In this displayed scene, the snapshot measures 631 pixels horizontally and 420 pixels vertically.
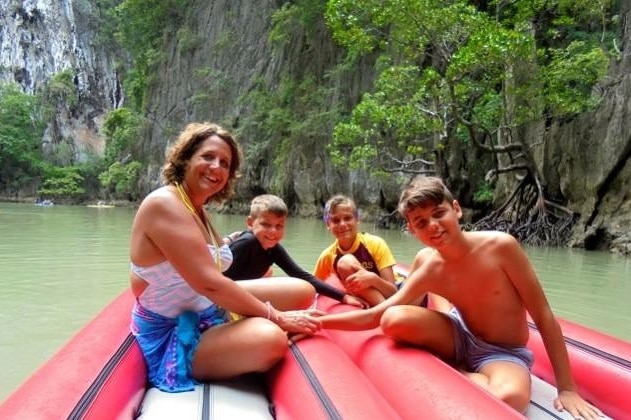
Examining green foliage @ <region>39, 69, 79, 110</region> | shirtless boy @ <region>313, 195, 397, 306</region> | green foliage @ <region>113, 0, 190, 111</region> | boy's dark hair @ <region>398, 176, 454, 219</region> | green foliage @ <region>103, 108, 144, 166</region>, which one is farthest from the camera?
green foliage @ <region>39, 69, 79, 110</region>

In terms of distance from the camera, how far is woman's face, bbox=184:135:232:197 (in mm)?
2025

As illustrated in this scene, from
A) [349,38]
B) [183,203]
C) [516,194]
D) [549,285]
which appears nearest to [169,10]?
[349,38]

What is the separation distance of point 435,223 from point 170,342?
1063 mm

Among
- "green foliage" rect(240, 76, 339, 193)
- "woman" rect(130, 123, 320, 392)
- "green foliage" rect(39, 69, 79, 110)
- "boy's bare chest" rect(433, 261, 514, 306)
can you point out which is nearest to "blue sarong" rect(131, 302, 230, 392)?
"woman" rect(130, 123, 320, 392)

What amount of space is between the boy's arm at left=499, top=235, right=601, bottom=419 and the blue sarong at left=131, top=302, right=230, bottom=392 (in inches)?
45.2

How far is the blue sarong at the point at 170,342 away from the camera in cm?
190

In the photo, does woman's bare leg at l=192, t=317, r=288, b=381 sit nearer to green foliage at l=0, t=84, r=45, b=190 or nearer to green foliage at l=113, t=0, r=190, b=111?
green foliage at l=113, t=0, r=190, b=111

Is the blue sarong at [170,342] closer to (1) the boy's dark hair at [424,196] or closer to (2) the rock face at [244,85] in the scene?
(1) the boy's dark hair at [424,196]

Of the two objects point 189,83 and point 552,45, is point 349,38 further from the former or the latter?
point 189,83

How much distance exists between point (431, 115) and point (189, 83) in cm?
1954

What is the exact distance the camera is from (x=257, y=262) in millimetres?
3041

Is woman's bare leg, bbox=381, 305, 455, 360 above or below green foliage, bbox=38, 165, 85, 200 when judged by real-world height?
above

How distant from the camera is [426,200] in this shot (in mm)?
2012

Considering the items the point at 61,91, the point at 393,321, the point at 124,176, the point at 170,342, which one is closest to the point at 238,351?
the point at 170,342
